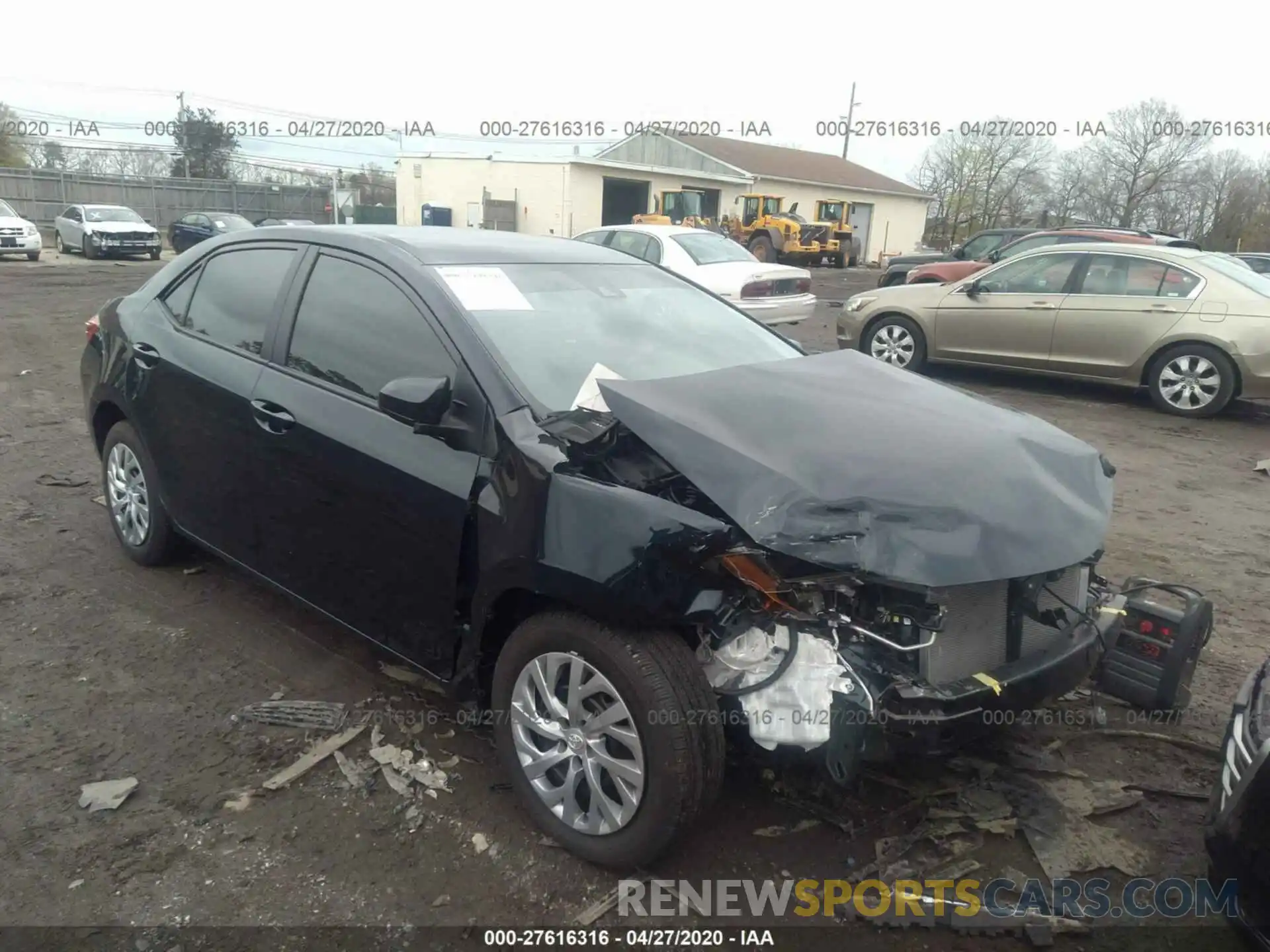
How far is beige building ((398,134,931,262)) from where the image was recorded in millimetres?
36719

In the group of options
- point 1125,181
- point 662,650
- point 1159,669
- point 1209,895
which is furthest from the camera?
point 1125,181

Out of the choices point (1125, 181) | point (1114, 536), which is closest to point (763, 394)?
point (1114, 536)

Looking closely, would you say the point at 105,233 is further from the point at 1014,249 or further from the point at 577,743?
the point at 577,743

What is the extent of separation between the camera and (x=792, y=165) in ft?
149

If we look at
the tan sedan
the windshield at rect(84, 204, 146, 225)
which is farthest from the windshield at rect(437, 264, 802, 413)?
the windshield at rect(84, 204, 146, 225)

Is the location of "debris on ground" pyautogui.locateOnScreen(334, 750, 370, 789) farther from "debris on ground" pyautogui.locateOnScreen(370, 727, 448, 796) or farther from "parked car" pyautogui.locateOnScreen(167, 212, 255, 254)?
"parked car" pyautogui.locateOnScreen(167, 212, 255, 254)

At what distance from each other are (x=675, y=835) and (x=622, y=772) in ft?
0.71

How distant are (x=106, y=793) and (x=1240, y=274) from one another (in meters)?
9.89


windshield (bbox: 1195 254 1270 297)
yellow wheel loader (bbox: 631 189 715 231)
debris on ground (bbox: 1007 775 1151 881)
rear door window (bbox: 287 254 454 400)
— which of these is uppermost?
yellow wheel loader (bbox: 631 189 715 231)

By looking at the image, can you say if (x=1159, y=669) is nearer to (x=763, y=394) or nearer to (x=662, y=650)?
(x=763, y=394)

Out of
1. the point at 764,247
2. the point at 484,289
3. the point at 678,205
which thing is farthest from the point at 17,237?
the point at 484,289

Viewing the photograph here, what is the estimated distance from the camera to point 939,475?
256 centimetres

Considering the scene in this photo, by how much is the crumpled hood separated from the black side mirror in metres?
0.50

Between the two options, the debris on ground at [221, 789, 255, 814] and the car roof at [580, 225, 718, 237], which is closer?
the debris on ground at [221, 789, 255, 814]
